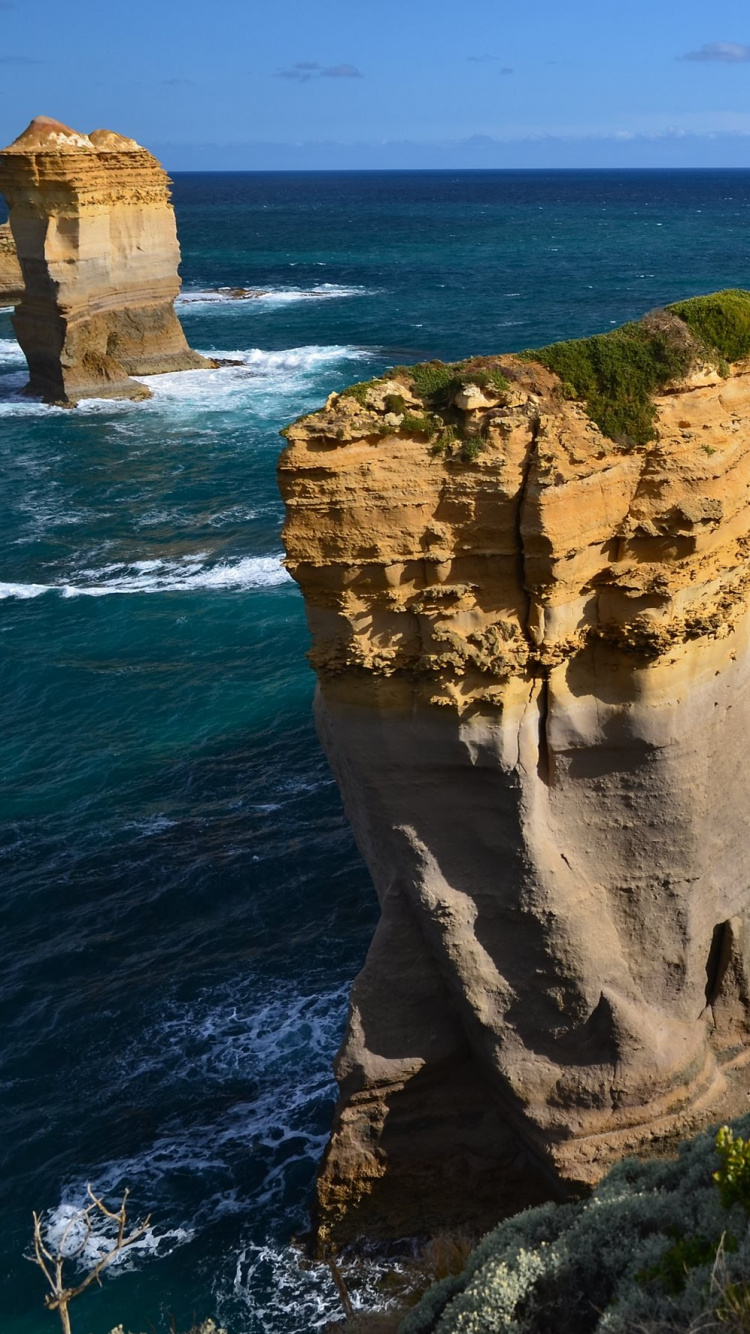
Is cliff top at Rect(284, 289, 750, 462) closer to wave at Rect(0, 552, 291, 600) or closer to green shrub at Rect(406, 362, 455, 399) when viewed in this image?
green shrub at Rect(406, 362, 455, 399)

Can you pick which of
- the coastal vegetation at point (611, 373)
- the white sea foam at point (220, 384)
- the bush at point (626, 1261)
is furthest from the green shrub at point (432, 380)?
the white sea foam at point (220, 384)

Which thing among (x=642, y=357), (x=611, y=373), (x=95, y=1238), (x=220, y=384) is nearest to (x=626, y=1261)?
(x=95, y=1238)

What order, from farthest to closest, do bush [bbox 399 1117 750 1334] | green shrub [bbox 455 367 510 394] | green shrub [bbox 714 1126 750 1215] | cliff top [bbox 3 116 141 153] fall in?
cliff top [bbox 3 116 141 153], green shrub [bbox 455 367 510 394], green shrub [bbox 714 1126 750 1215], bush [bbox 399 1117 750 1334]

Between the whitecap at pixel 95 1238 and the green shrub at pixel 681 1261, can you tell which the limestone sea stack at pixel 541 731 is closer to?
the whitecap at pixel 95 1238

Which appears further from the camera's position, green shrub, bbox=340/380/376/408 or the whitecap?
the whitecap

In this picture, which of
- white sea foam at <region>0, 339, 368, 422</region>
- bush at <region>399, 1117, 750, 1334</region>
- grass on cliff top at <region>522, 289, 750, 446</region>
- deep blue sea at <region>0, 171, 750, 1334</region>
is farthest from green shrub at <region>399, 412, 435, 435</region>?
white sea foam at <region>0, 339, 368, 422</region>

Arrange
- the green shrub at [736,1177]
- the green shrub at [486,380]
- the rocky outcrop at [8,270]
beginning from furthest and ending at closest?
the rocky outcrop at [8,270]
the green shrub at [486,380]
the green shrub at [736,1177]
